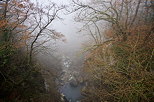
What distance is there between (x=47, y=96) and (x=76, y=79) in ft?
19.1

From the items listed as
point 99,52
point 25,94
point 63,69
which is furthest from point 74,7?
point 63,69

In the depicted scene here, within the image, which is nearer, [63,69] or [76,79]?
[76,79]

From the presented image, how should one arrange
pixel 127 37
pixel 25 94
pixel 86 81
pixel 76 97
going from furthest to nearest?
pixel 86 81 → pixel 76 97 → pixel 127 37 → pixel 25 94

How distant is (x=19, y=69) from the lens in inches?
375

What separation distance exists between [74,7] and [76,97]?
849 centimetres

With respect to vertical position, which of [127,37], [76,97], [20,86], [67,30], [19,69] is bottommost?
[76,97]

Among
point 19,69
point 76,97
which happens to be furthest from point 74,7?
point 76,97

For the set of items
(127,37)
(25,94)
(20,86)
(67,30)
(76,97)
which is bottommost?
(76,97)

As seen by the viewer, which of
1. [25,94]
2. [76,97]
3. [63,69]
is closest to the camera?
[25,94]

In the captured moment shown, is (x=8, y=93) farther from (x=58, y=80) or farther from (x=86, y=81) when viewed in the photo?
(x=86, y=81)

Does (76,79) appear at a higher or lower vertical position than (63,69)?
lower

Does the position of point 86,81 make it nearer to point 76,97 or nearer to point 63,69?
point 76,97

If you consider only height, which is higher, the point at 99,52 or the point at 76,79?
the point at 99,52

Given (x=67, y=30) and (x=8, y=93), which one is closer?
(x=8, y=93)
